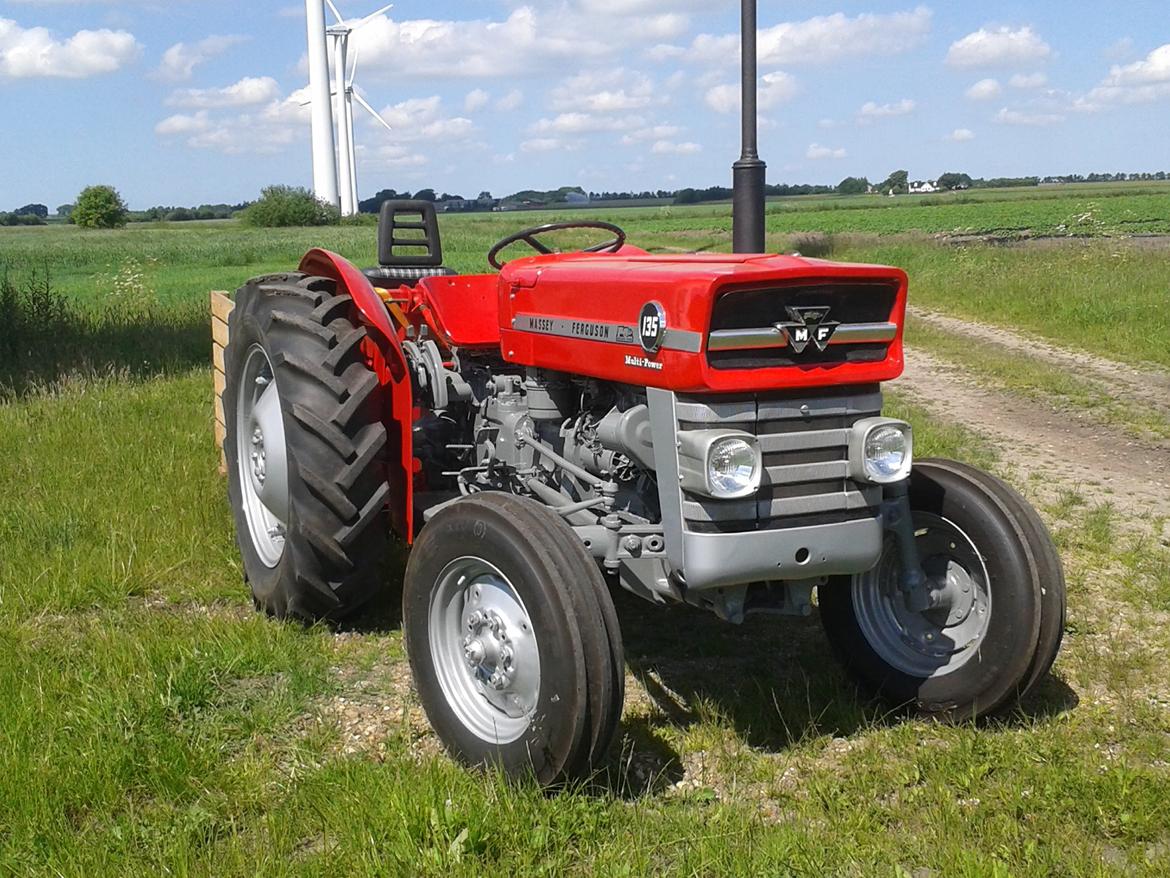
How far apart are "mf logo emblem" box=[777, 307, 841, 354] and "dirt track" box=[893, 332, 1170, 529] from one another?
3671mm

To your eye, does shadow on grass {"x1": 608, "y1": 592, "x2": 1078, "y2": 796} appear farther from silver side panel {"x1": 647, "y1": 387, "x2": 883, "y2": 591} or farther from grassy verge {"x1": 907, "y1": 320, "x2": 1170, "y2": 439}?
grassy verge {"x1": 907, "y1": 320, "x2": 1170, "y2": 439}

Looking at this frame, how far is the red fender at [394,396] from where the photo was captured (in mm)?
4277

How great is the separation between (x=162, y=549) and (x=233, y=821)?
266cm

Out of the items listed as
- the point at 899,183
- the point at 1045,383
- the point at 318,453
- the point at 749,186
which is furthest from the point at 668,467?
the point at 899,183

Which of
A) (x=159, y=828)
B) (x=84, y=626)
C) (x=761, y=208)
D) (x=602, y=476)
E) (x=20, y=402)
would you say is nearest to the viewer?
(x=159, y=828)

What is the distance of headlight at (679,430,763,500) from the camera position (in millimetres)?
3096

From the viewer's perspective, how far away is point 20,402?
863 cm

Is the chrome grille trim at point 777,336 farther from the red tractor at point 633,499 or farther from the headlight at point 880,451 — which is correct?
the headlight at point 880,451

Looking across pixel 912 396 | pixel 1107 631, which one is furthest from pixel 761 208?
pixel 1107 631

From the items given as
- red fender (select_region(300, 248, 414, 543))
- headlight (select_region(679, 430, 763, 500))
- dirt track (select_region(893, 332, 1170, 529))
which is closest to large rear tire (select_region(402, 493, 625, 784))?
headlight (select_region(679, 430, 763, 500))

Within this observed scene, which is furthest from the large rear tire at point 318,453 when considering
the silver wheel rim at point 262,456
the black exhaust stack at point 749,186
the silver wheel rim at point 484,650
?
the black exhaust stack at point 749,186

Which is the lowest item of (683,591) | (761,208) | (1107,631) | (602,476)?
(1107,631)

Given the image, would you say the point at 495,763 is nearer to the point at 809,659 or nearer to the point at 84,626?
the point at 809,659

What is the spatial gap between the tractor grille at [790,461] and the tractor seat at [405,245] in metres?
2.62
